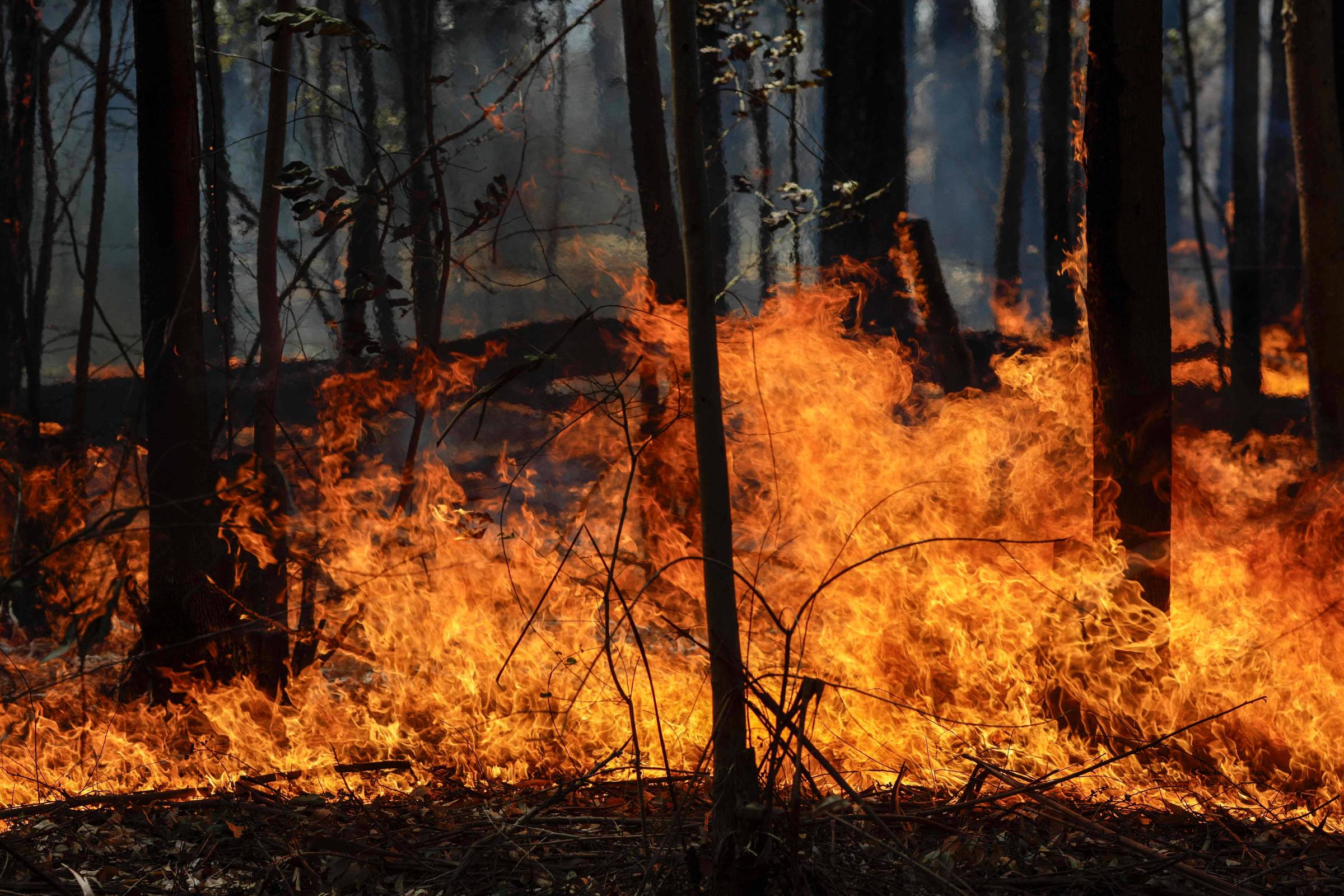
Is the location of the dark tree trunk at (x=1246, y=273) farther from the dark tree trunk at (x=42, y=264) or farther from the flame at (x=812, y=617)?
the dark tree trunk at (x=42, y=264)

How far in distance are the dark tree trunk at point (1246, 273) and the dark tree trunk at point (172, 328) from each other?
11.5 m

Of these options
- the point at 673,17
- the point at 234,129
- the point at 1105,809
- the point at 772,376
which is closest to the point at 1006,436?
the point at 772,376

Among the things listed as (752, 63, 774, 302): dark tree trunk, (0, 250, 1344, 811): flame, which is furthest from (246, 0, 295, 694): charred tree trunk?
(752, 63, 774, 302): dark tree trunk

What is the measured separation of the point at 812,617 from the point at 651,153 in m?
3.87

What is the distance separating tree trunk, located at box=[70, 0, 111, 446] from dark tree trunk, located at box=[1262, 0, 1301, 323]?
500 inches

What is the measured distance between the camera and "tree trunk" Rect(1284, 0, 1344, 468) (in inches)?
266

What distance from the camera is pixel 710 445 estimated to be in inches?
111

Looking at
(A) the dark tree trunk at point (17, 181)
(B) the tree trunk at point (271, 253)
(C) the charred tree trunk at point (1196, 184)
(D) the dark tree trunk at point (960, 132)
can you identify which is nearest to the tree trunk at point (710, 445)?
(B) the tree trunk at point (271, 253)

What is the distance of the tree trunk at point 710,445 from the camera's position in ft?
9.14

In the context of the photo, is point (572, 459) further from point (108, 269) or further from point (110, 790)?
point (110, 790)

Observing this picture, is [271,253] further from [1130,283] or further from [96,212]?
[1130,283]

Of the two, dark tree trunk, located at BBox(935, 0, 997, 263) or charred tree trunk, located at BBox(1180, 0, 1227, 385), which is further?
charred tree trunk, located at BBox(1180, 0, 1227, 385)

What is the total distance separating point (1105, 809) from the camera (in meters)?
3.80

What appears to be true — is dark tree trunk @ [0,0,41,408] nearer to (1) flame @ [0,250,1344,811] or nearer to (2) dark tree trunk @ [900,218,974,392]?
(1) flame @ [0,250,1344,811]
